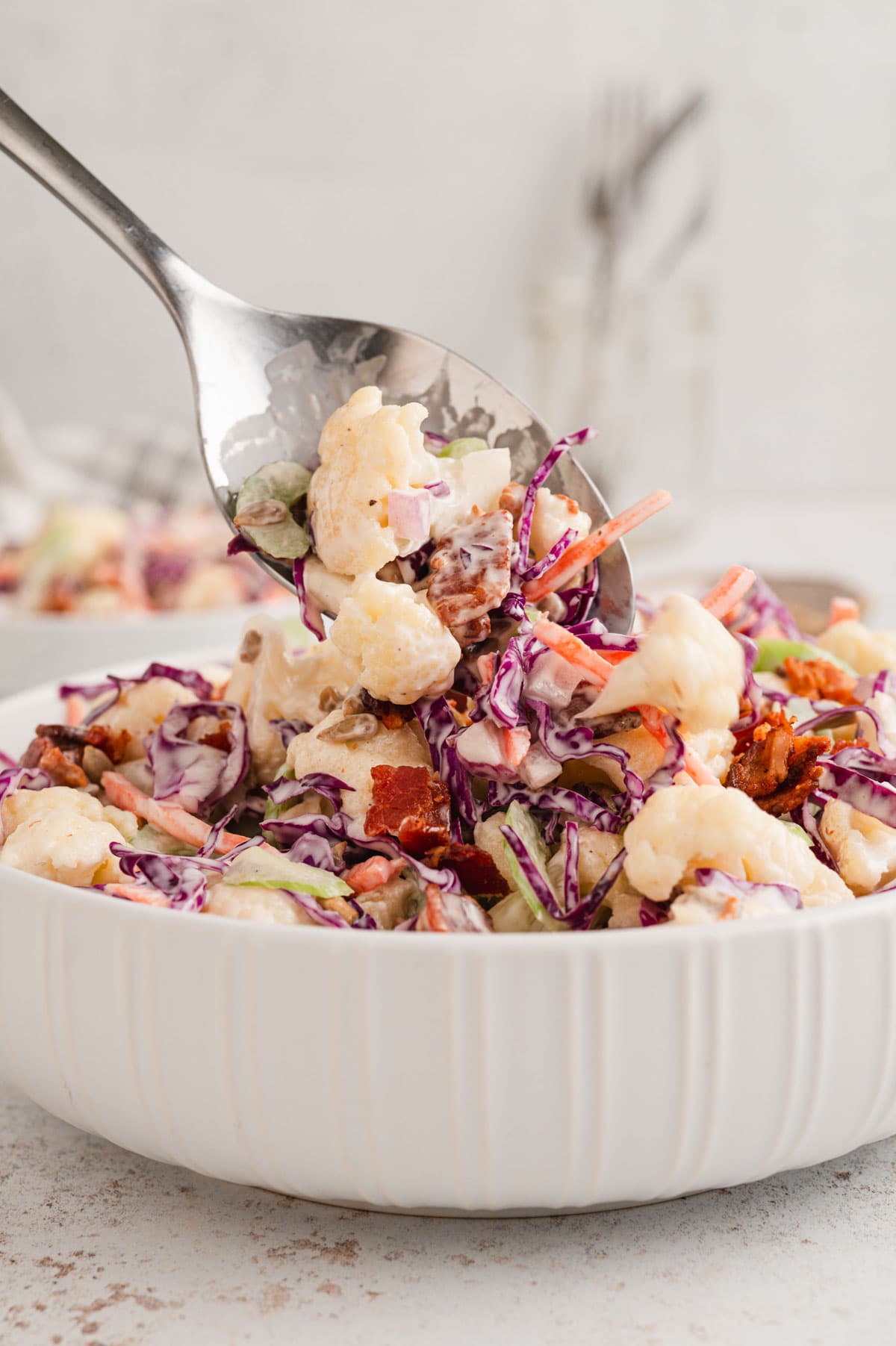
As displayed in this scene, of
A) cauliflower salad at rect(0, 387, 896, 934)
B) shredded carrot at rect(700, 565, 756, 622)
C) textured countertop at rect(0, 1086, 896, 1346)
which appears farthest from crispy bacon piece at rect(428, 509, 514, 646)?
textured countertop at rect(0, 1086, 896, 1346)

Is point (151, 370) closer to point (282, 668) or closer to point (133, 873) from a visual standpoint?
point (282, 668)

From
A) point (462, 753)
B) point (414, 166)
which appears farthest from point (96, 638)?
point (414, 166)

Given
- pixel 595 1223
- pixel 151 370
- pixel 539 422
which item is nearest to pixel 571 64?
pixel 151 370

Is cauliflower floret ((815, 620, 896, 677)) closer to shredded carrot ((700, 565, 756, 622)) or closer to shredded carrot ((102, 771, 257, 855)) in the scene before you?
shredded carrot ((700, 565, 756, 622))

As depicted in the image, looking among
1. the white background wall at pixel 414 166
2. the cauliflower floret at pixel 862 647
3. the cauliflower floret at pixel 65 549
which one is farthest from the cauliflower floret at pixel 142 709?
the white background wall at pixel 414 166

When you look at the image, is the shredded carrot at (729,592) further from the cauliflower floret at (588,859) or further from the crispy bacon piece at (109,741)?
the crispy bacon piece at (109,741)

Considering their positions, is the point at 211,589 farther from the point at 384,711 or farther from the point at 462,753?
the point at 462,753
